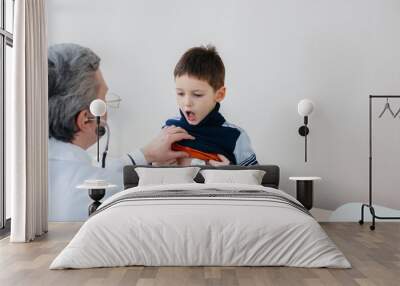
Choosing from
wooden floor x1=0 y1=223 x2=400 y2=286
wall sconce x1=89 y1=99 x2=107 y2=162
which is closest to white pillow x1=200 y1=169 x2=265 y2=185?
wall sconce x1=89 y1=99 x2=107 y2=162

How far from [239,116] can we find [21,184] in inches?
116

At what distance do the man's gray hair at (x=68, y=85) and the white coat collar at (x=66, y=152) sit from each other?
2.8 inches

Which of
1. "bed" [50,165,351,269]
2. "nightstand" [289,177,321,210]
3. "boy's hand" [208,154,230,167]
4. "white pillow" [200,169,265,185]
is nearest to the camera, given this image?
"bed" [50,165,351,269]

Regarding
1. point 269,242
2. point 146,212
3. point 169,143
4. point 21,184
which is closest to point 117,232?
point 146,212

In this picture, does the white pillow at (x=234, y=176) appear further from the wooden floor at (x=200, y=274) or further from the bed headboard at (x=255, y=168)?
the wooden floor at (x=200, y=274)

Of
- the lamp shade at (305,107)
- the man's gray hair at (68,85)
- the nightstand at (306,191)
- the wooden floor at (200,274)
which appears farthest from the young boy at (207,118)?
the wooden floor at (200,274)

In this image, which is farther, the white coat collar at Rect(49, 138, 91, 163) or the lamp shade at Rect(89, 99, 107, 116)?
the white coat collar at Rect(49, 138, 91, 163)

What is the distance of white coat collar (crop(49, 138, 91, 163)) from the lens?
7744 mm

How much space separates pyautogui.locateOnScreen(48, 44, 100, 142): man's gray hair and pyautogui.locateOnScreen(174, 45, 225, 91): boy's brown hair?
3.72ft

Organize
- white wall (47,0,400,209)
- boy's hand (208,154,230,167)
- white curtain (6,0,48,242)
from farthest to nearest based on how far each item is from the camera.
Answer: white wall (47,0,400,209) → boy's hand (208,154,230,167) → white curtain (6,0,48,242)

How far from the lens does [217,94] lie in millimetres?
7688

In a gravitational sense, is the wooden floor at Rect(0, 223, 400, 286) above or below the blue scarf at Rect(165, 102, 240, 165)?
below

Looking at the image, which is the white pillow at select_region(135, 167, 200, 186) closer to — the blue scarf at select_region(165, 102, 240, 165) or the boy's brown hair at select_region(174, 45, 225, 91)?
the blue scarf at select_region(165, 102, 240, 165)

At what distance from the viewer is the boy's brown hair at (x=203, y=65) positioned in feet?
25.3
